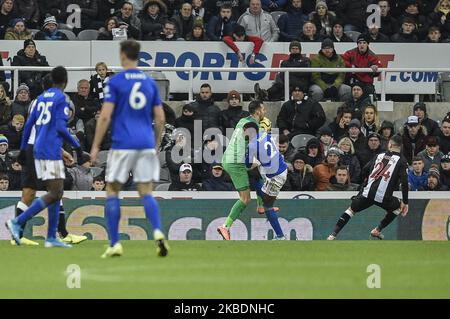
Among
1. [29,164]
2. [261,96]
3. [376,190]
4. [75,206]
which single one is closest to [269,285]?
[29,164]

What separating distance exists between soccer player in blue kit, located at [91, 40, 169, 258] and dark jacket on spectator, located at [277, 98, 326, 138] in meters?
11.2

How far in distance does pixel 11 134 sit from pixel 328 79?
6.70 metres

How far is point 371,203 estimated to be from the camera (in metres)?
21.6

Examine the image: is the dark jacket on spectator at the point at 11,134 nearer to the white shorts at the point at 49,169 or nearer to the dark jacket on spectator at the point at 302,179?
the dark jacket on spectator at the point at 302,179

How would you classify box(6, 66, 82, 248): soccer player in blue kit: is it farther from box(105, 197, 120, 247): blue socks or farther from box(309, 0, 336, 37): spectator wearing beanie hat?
box(309, 0, 336, 37): spectator wearing beanie hat

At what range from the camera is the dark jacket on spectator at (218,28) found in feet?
88.1

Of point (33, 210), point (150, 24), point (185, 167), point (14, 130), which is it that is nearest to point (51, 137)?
point (33, 210)

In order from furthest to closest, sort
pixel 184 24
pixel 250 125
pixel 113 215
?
pixel 184 24, pixel 250 125, pixel 113 215

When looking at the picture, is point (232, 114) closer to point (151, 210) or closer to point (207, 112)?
point (207, 112)

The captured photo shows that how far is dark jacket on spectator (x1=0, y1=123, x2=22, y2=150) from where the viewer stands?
78.3ft

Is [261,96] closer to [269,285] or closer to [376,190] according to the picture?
[376,190]

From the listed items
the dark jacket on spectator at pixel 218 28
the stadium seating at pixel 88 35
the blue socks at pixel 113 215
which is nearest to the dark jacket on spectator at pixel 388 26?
the dark jacket on spectator at pixel 218 28

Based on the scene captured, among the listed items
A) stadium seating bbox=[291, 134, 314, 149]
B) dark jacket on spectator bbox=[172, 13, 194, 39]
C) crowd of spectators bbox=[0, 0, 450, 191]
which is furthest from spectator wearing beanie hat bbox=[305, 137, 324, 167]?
dark jacket on spectator bbox=[172, 13, 194, 39]

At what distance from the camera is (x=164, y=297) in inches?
440
